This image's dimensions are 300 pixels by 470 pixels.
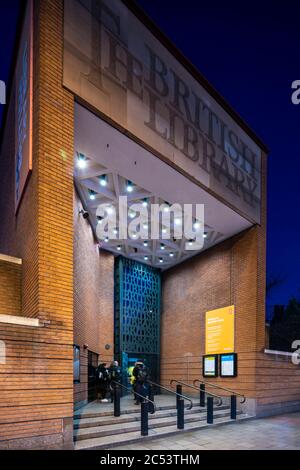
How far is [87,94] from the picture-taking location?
8.41 m

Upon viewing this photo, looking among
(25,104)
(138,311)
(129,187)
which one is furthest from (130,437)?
(138,311)

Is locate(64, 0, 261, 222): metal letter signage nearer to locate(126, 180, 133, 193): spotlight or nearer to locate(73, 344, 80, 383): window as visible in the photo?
locate(126, 180, 133, 193): spotlight

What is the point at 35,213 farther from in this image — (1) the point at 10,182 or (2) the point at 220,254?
(2) the point at 220,254

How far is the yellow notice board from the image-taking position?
15570 mm

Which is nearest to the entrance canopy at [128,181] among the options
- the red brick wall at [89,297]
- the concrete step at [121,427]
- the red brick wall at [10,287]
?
the red brick wall at [89,297]

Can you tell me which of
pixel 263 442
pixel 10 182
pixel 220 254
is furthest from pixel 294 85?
pixel 263 442

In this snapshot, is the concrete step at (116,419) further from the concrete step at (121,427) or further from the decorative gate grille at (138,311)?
the decorative gate grille at (138,311)

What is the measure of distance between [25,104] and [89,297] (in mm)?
7703

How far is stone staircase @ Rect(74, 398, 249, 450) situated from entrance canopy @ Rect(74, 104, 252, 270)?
21.3 feet

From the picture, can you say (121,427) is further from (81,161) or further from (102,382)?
(81,161)

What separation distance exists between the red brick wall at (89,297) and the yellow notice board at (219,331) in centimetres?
454
